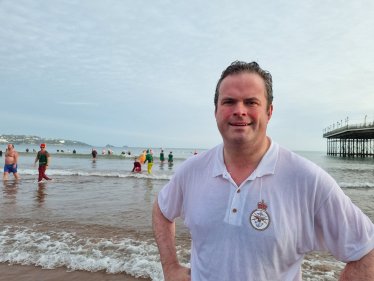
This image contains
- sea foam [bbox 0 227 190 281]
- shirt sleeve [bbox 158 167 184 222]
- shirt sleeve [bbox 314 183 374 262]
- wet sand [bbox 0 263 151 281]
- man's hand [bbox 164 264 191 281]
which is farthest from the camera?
sea foam [bbox 0 227 190 281]

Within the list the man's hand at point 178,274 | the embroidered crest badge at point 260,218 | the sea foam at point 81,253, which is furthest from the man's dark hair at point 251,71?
the sea foam at point 81,253

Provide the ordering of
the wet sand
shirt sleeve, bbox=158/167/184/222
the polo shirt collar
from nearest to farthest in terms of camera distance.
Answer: the polo shirt collar → shirt sleeve, bbox=158/167/184/222 → the wet sand

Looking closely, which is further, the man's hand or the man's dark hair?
the man's hand

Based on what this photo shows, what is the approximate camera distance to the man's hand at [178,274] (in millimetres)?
1782

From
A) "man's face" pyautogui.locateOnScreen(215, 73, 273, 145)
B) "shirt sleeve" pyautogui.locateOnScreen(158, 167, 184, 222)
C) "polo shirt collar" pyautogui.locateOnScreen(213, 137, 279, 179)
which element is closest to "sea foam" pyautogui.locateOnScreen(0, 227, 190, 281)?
"shirt sleeve" pyautogui.locateOnScreen(158, 167, 184, 222)

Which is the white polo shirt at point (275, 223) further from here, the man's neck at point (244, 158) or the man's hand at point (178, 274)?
the man's hand at point (178, 274)

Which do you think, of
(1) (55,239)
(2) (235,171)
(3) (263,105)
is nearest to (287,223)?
(2) (235,171)

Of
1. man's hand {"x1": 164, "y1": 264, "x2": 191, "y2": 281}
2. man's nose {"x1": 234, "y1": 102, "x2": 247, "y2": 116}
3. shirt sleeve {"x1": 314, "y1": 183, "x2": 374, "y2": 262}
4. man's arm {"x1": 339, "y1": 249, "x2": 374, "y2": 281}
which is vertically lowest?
man's hand {"x1": 164, "y1": 264, "x2": 191, "y2": 281}

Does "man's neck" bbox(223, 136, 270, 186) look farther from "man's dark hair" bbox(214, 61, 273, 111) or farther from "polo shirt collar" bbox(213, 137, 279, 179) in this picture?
"man's dark hair" bbox(214, 61, 273, 111)

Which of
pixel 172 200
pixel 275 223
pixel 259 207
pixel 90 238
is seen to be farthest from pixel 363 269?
pixel 90 238

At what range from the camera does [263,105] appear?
5.32ft

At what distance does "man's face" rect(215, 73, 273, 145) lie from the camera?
5.15ft

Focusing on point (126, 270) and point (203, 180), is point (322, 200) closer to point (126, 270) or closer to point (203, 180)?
point (203, 180)

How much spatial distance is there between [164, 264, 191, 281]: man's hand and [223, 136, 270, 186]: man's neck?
2.56ft
